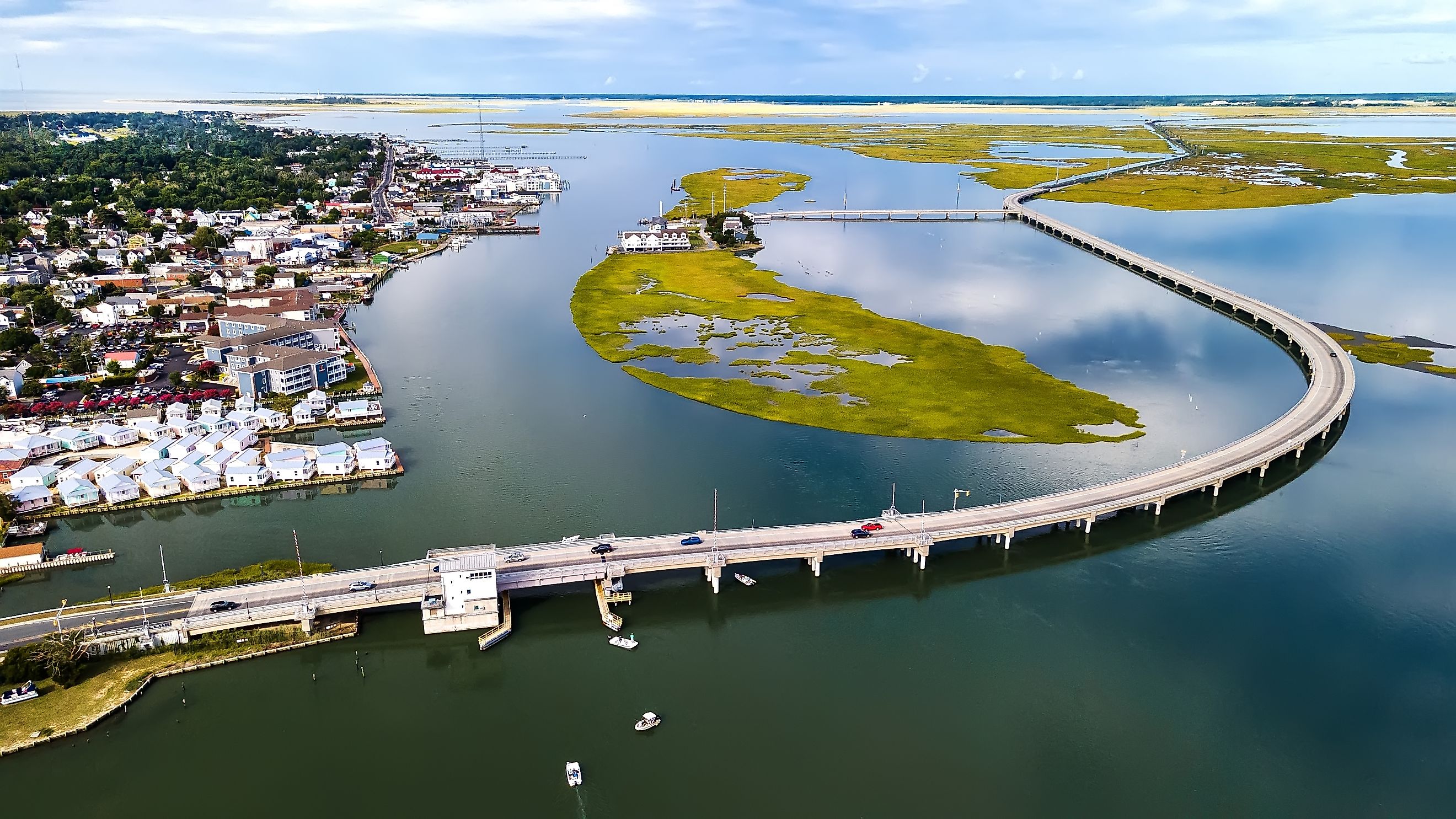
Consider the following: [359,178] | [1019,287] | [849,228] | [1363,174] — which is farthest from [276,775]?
[1363,174]

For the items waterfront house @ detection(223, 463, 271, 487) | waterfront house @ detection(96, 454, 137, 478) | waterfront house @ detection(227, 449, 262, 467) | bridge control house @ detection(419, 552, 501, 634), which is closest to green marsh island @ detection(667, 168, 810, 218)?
waterfront house @ detection(227, 449, 262, 467)

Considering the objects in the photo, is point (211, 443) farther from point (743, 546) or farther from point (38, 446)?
point (743, 546)

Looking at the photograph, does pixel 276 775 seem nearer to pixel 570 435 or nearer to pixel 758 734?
pixel 758 734

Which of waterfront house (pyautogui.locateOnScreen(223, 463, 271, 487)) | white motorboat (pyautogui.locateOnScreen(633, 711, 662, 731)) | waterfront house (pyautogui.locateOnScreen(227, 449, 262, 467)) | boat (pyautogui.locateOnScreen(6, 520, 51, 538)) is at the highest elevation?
waterfront house (pyautogui.locateOnScreen(227, 449, 262, 467))

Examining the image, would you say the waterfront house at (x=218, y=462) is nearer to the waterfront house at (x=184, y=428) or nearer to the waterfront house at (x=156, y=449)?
the waterfront house at (x=156, y=449)

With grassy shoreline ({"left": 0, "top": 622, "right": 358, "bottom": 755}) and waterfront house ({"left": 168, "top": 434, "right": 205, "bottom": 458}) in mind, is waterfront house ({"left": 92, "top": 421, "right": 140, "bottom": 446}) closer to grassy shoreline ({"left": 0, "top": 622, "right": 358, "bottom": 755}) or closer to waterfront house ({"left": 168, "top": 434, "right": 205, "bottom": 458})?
waterfront house ({"left": 168, "top": 434, "right": 205, "bottom": 458})
